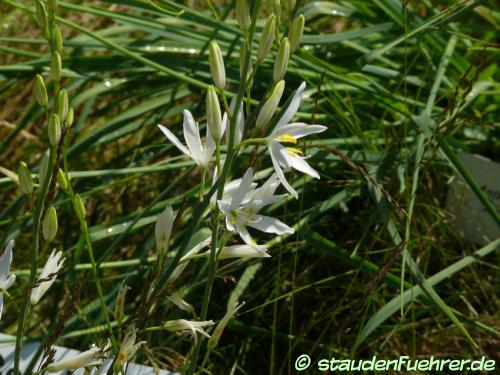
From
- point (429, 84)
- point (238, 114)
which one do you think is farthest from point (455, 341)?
point (238, 114)

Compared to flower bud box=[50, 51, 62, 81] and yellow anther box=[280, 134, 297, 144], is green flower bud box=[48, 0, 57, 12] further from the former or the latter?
yellow anther box=[280, 134, 297, 144]

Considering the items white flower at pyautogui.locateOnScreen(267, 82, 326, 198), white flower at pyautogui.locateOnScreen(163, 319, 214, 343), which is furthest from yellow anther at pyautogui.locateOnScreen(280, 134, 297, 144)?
white flower at pyautogui.locateOnScreen(163, 319, 214, 343)

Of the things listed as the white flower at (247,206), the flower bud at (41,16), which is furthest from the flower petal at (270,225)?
the flower bud at (41,16)

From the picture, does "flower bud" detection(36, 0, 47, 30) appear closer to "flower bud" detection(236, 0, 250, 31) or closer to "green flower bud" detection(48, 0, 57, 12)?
"green flower bud" detection(48, 0, 57, 12)

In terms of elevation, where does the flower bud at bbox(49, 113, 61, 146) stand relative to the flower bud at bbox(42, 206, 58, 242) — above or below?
above

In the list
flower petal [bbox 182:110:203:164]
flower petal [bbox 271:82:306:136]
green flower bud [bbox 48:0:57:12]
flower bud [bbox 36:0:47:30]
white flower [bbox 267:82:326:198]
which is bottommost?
flower petal [bbox 182:110:203:164]

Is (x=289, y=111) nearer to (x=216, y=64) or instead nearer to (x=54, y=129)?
(x=216, y=64)

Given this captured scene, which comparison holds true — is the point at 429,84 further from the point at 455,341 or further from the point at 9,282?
the point at 9,282
